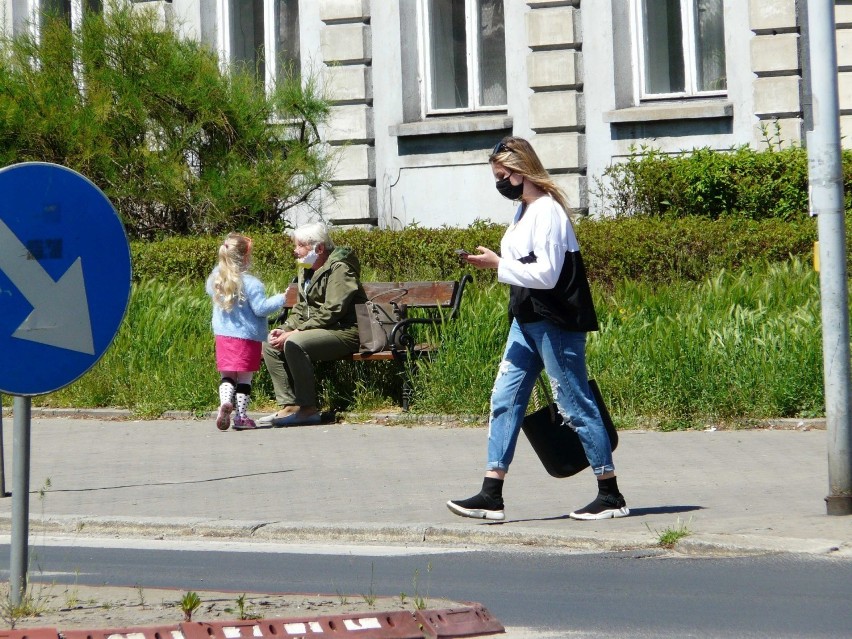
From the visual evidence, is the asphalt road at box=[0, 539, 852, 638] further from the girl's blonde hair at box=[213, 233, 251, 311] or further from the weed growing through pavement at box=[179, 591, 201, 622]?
the girl's blonde hair at box=[213, 233, 251, 311]

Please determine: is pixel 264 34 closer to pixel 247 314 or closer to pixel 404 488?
pixel 247 314

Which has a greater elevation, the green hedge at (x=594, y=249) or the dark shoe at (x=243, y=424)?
the green hedge at (x=594, y=249)

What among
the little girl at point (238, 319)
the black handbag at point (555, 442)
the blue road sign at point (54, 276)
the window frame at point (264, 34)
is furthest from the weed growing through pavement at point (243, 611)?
the window frame at point (264, 34)

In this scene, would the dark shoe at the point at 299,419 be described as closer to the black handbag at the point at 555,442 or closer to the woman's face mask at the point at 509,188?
the black handbag at the point at 555,442

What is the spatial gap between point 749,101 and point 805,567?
11796mm

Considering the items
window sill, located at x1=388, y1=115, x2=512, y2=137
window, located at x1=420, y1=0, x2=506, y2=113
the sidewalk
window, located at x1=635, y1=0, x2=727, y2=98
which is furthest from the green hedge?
the sidewalk

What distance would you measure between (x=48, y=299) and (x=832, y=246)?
3.91m

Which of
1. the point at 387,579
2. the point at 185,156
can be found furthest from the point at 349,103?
the point at 387,579

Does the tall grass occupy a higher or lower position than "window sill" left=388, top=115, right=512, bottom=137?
lower

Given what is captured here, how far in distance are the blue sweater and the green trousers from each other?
0.28m

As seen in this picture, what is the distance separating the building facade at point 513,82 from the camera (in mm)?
17406

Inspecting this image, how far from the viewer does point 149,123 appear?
1672 cm

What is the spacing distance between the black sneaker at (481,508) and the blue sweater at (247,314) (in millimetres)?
4547

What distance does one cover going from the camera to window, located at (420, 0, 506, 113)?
1927cm
